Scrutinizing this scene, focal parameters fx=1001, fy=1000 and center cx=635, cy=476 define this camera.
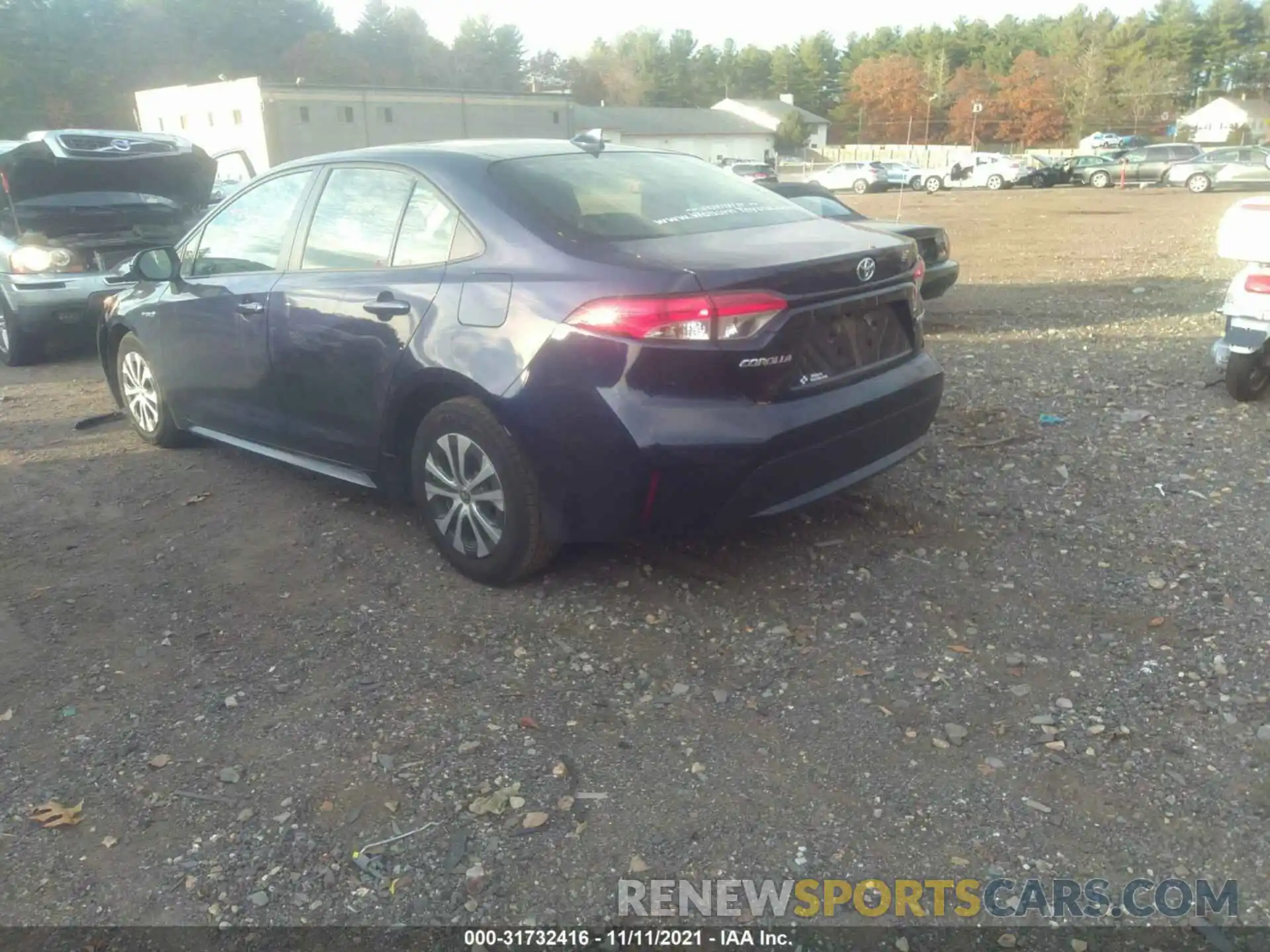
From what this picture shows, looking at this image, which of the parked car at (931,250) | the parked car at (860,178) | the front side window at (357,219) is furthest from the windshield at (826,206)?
the parked car at (860,178)

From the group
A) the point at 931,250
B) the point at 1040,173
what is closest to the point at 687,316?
the point at 931,250

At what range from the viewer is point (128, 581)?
426 centimetres

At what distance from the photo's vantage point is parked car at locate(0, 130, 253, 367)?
8391mm

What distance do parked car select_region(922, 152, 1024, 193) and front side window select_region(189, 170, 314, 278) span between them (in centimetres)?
3998

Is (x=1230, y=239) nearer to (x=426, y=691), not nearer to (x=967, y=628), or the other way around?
(x=967, y=628)

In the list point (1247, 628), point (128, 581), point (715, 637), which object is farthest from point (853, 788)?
point (128, 581)

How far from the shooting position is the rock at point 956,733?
298cm

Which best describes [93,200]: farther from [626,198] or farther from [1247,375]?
[1247,375]

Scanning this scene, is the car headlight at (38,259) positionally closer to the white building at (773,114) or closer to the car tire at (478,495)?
the car tire at (478,495)

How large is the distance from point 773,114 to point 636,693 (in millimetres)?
93064

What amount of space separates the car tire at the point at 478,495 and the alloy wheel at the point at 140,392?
2.56m

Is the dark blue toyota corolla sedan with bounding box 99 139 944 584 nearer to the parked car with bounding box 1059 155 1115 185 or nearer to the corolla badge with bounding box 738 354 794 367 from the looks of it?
the corolla badge with bounding box 738 354 794 367

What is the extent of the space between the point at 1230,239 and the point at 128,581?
5.95 meters

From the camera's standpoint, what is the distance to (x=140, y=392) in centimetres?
596
